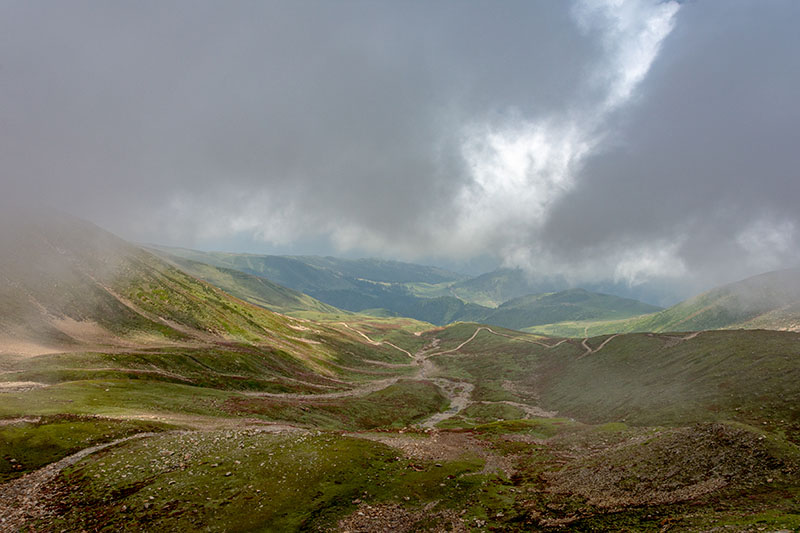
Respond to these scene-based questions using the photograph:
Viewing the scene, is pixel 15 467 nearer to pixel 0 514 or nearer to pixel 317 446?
pixel 0 514

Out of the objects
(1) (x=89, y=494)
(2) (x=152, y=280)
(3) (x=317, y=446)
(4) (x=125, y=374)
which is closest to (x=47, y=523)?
(1) (x=89, y=494)

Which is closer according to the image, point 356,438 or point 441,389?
point 356,438

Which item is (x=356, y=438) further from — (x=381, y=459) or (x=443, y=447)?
(x=443, y=447)

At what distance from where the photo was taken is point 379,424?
300ft

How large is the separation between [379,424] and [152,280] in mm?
137401

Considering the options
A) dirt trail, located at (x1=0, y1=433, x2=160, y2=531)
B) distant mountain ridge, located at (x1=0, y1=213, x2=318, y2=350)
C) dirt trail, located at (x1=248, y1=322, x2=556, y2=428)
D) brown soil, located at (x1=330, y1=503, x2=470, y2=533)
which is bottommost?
dirt trail, located at (x1=248, y1=322, x2=556, y2=428)

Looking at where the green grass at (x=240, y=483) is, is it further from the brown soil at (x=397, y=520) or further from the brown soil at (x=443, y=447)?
the brown soil at (x=443, y=447)

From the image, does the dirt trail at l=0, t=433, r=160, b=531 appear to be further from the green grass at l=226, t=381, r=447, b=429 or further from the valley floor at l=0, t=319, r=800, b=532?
the green grass at l=226, t=381, r=447, b=429

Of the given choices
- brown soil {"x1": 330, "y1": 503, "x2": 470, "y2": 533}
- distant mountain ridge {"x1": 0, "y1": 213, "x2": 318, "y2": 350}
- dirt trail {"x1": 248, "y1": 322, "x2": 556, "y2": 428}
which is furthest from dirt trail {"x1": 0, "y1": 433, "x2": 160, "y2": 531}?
distant mountain ridge {"x1": 0, "y1": 213, "x2": 318, "y2": 350}

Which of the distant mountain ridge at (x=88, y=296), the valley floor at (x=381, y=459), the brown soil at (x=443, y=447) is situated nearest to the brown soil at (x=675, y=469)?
the valley floor at (x=381, y=459)

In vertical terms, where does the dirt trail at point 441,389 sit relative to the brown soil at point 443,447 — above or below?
below

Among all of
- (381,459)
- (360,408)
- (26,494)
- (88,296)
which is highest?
(88,296)

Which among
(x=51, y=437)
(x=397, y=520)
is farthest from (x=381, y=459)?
(x=51, y=437)

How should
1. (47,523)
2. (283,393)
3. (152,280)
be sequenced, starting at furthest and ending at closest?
(152,280) → (283,393) → (47,523)
